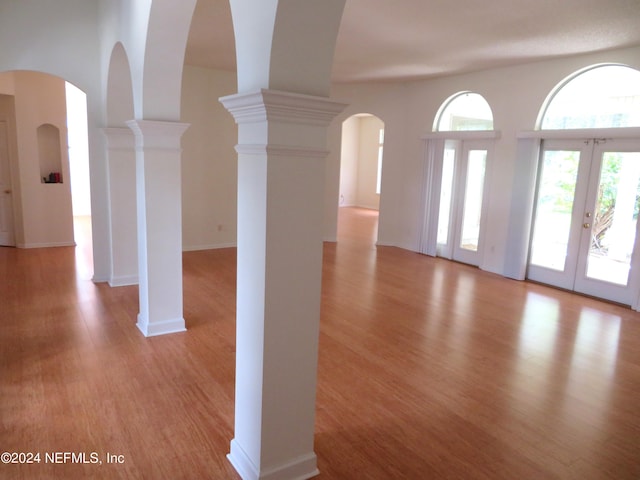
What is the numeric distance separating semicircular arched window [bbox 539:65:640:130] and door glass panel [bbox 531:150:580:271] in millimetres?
462

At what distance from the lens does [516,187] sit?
272 inches

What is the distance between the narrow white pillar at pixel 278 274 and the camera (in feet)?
6.80

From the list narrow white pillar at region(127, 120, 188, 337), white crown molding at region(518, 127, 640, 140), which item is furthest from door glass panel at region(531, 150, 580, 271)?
narrow white pillar at region(127, 120, 188, 337)

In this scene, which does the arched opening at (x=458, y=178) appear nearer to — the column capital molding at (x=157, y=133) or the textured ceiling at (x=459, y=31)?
the textured ceiling at (x=459, y=31)

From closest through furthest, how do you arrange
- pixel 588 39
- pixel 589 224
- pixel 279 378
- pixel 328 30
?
pixel 328 30, pixel 279 378, pixel 588 39, pixel 589 224

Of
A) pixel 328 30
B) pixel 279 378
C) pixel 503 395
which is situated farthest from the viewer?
pixel 503 395

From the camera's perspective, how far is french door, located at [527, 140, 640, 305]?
18.8ft

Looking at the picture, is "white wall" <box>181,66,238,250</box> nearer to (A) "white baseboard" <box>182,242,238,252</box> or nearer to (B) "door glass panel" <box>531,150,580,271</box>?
(A) "white baseboard" <box>182,242,238,252</box>

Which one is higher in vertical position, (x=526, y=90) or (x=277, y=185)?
(x=526, y=90)

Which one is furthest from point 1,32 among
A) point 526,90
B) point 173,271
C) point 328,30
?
point 526,90

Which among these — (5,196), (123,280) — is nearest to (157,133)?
(123,280)

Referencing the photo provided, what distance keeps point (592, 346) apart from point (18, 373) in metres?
5.32

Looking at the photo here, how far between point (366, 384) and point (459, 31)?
4055 mm

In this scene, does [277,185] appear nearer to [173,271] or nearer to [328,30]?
[328,30]
